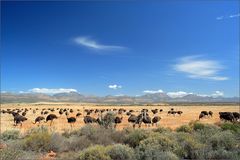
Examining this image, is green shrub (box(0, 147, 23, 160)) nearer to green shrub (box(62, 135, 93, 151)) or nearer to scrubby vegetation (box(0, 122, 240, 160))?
scrubby vegetation (box(0, 122, 240, 160))

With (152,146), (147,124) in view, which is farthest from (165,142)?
(147,124)

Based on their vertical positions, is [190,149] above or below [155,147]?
below

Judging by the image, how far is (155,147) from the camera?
49.8ft

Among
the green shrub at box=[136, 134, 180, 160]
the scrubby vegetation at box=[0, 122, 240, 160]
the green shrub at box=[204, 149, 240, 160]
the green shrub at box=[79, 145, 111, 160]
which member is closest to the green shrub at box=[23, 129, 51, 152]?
the scrubby vegetation at box=[0, 122, 240, 160]

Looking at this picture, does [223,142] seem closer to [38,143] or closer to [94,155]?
[94,155]

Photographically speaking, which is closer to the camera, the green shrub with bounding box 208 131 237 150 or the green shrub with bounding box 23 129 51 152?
the green shrub with bounding box 208 131 237 150

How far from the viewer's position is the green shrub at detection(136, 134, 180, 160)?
14450 mm

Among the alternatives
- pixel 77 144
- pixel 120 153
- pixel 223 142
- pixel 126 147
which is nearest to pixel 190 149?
pixel 223 142

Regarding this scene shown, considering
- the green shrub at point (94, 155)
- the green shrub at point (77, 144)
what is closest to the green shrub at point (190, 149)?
the green shrub at point (94, 155)

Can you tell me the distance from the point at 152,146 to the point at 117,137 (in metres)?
4.87

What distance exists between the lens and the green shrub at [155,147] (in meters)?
14.4

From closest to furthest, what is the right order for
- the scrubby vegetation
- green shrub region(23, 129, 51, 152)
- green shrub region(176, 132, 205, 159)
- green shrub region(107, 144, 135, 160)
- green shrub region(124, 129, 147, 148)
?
the scrubby vegetation
green shrub region(107, 144, 135, 160)
green shrub region(176, 132, 205, 159)
green shrub region(23, 129, 51, 152)
green shrub region(124, 129, 147, 148)

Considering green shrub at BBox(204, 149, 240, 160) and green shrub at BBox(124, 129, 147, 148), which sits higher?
green shrub at BBox(124, 129, 147, 148)

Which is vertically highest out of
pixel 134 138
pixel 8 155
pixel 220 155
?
pixel 134 138
